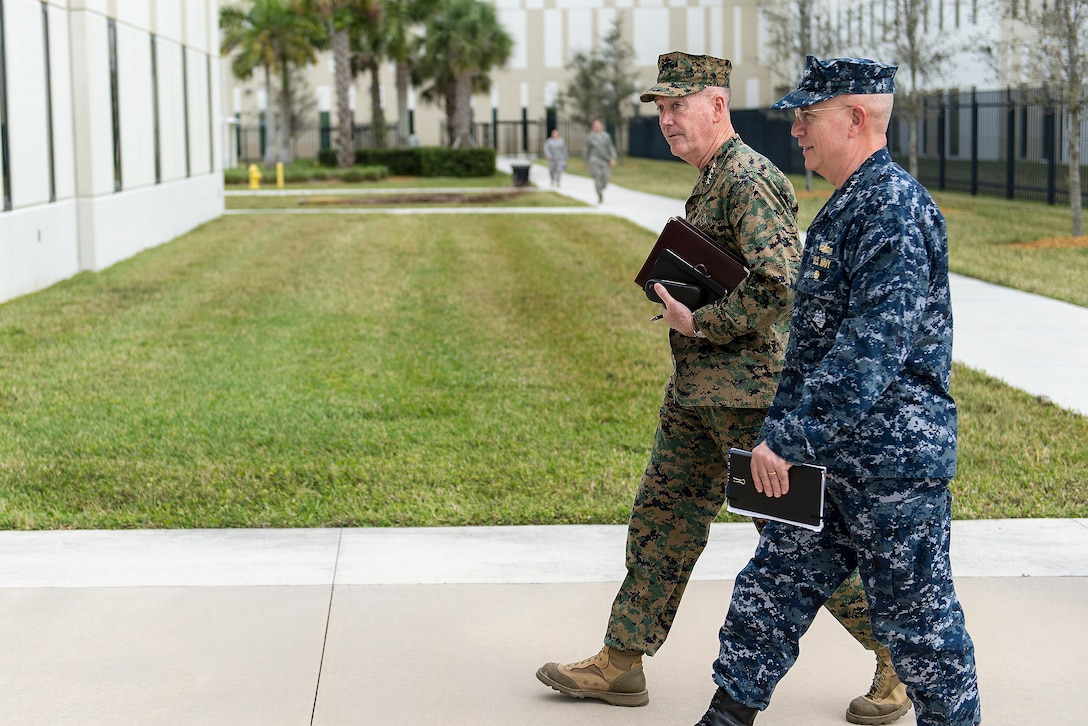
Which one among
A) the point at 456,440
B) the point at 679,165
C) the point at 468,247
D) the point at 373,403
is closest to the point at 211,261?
the point at 468,247

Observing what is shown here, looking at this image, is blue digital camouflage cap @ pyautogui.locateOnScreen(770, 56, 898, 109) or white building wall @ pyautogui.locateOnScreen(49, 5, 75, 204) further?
white building wall @ pyautogui.locateOnScreen(49, 5, 75, 204)

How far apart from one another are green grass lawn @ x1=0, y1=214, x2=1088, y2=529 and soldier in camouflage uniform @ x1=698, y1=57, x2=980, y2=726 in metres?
2.87

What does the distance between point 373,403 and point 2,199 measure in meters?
7.21

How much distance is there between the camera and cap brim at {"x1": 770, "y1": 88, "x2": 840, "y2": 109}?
10.9 feet

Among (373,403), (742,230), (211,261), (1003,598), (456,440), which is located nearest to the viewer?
(742,230)

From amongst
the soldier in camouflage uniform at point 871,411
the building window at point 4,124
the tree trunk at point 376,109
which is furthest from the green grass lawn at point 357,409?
the tree trunk at point 376,109

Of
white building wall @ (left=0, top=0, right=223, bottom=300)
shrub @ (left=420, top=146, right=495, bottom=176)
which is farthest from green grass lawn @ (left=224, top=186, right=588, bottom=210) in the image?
shrub @ (left=420, top=146, right=495, bottom=176)

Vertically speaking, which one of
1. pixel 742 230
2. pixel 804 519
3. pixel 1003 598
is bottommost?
pixel 1003 598

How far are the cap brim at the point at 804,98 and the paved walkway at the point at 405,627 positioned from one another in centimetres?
183

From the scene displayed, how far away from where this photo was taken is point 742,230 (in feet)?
12.9

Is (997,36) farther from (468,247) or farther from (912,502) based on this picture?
(912,502)

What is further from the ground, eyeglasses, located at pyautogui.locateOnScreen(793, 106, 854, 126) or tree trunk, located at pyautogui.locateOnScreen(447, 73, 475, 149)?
tree trunk, located at pyautogui.locateOnScreen(447, 73, 475, 149)

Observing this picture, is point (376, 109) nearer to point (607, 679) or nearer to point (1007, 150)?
point (1007, 150)

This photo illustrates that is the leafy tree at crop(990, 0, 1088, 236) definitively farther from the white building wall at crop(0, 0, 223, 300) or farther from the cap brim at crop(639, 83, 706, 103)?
the cap brim at crop(639, 83, 706, 103)
